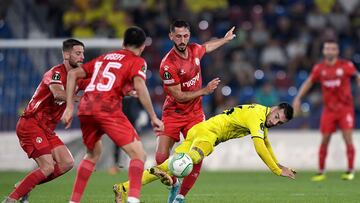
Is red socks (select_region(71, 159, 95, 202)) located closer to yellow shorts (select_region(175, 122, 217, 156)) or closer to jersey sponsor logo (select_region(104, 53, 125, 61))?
jersey sponsor logo (select_region(104, 53, 125, 61))

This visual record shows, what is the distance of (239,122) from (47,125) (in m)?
2.48

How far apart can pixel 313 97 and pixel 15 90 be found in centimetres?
694

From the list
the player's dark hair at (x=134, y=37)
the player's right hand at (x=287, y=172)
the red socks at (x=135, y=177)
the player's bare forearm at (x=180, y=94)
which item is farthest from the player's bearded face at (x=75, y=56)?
the player's right hand at (x=287, y=172)

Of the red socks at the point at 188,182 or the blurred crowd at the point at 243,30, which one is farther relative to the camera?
the blurred crowd at the point at 243,30

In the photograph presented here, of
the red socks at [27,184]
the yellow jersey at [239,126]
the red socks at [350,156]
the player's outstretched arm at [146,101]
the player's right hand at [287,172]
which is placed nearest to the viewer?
the player's outstretched arm at [146,101]

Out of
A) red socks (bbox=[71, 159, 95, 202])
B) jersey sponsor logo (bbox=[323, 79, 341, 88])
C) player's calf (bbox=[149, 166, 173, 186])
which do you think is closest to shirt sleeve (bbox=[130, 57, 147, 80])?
red socks (bbox=[71, 159, 95, 202])

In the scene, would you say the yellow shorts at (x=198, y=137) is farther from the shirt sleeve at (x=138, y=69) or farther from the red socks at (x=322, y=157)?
the red socks at (x=322, y=157)

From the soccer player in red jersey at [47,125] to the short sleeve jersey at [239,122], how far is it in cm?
179

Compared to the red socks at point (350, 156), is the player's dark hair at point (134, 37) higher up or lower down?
higher up

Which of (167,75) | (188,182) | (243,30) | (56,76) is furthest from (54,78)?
(243,30)

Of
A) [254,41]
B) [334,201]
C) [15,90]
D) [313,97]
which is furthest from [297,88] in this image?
[334,201]

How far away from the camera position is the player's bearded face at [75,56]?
11.3 m

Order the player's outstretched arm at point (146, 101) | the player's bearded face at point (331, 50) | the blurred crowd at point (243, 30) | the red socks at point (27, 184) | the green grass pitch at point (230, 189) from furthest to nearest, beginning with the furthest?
1. the blurred crowd at point (243, 30)
2. the player's bearded face at point (331, 50)
3. the green grass pitch at point (230, 189)
4. the red socks at point (27, 184)
5. the player's outstretched arm at point (146, 101)

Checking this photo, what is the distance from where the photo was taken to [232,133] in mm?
11164
